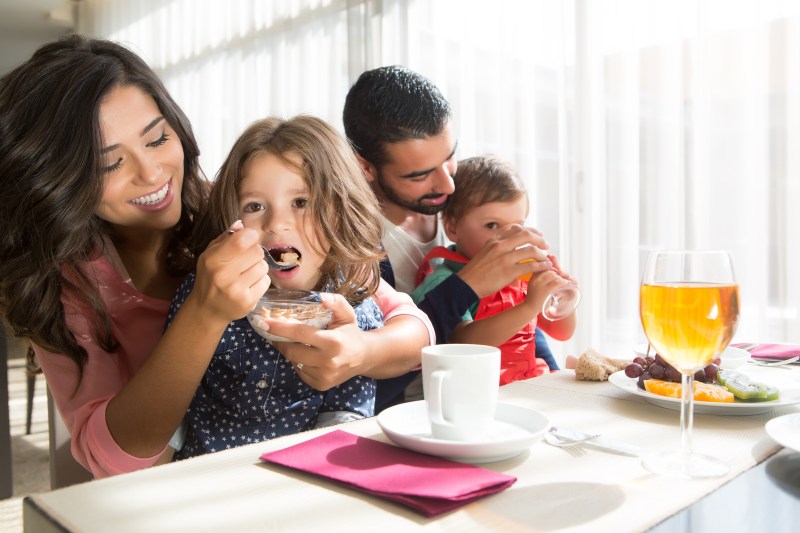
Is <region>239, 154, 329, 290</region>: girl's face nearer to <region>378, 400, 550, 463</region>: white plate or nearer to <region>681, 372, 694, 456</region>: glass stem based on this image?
<region>378, 400, 550, 463</region>: white plate

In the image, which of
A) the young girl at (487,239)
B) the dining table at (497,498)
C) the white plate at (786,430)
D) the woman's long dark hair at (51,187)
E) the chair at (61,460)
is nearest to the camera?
the dining table at (497,498)

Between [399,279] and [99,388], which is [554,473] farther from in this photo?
[399,279]

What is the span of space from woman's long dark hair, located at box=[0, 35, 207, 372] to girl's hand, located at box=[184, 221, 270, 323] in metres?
0.30

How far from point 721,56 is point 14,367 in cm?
632

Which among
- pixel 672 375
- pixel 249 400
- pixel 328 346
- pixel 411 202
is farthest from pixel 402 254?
A: pixel 672 375

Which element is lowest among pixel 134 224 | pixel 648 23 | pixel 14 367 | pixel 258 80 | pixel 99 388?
pixel 14 367

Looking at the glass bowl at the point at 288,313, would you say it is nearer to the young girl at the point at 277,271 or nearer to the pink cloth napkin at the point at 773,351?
the young girl at the point at 277,271

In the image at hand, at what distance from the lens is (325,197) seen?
130 centimetres

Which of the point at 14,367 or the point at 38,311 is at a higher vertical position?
the point at 38,311

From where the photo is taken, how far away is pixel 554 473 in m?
0.68

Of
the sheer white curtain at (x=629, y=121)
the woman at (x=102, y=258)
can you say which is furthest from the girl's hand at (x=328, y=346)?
the sheer white curtain at (x=629, y=121)

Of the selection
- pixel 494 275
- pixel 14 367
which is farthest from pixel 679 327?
pixel 14 367

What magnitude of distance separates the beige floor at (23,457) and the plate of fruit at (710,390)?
5.85 ft

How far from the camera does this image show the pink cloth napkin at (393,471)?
59 cm
